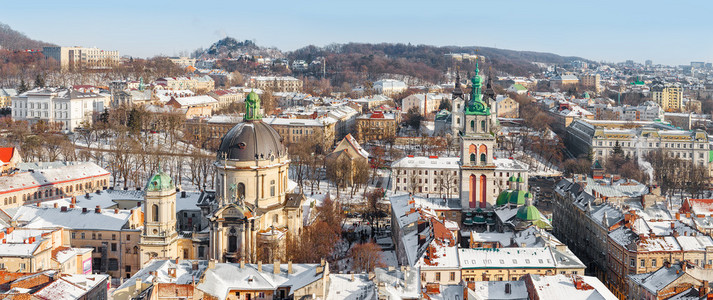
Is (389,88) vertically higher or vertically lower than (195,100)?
higher

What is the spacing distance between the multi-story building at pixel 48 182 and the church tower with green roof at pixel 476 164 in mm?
32697

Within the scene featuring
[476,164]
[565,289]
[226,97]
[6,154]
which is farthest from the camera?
[226,97]

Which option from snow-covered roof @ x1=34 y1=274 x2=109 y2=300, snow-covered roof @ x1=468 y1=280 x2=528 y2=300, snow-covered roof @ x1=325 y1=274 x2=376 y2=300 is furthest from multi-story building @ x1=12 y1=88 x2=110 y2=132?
snow-covered roof @ x1=468 y1=280 x2=528 y2=300

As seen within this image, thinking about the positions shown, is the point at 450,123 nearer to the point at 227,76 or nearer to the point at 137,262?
the point at 137,262

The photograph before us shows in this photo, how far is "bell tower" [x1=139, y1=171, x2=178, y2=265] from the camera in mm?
49000

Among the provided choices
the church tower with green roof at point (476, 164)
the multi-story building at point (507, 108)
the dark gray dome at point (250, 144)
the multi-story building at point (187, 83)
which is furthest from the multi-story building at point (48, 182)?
the multi-story building at point (507, 108)

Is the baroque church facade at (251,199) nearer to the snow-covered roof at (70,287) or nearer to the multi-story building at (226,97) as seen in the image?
the snow-covered roof at (70,287)

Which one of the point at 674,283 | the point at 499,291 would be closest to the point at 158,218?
the point at 499,291

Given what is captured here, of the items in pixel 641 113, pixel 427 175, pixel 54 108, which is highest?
pixel 54 108

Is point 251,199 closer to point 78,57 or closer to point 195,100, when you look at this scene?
point 195,100

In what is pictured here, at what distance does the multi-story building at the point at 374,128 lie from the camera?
119312 mm

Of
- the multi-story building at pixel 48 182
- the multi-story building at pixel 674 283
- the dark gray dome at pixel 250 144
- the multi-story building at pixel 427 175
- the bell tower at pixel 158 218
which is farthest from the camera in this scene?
the multi-story building at pixel 427 175

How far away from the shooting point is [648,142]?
101m

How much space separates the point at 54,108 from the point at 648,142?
259 feet
